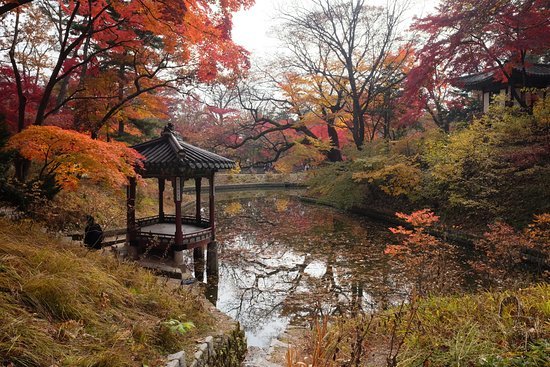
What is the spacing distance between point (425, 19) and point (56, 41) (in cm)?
1555

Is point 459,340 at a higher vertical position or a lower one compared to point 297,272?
higher

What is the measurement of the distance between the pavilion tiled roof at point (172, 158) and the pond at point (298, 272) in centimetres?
296

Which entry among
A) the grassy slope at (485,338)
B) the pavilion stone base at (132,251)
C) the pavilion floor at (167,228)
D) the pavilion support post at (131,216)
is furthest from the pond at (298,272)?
the pavilion support post at (131,216)

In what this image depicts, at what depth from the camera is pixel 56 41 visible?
1555 centimetres

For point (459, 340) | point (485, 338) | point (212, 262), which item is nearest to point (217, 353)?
point (459, 340)

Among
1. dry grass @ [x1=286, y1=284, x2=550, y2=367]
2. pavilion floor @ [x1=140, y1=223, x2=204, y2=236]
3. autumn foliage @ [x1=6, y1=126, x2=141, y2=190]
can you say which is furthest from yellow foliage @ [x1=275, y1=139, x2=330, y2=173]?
dry grass @ [x1=286, y1=284, x2=550, y2=367]

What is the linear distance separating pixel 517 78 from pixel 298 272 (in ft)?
55.3

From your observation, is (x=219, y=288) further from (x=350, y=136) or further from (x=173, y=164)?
(x=350, y=136)

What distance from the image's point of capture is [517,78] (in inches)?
735

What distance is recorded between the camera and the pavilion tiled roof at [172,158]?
27.2 ft

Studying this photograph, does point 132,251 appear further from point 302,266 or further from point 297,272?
point 302,266

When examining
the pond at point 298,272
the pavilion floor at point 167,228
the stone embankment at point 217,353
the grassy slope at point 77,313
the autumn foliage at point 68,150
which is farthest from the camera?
the pavilion floor at point 167,228

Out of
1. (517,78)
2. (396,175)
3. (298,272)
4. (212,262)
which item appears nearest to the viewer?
(212,262)

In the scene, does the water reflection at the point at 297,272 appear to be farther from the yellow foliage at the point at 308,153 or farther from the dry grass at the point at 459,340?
the yellow foliage at the point at 308,153
